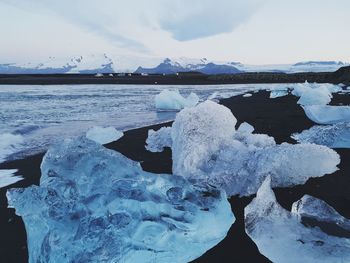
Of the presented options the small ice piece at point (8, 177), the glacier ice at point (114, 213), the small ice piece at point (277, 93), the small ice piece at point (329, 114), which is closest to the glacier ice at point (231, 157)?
the glacier ice at point (114, 213)

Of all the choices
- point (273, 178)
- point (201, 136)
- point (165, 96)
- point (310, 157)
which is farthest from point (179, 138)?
point (165, 96)

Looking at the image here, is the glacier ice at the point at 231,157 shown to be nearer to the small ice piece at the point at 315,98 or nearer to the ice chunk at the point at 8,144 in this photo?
the ice chunk at the point at 8,144

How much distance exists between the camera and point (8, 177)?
425cm

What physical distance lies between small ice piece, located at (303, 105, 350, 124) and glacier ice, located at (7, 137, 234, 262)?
498cm

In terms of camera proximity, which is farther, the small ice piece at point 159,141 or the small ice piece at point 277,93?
the small ice piece at point 277,93

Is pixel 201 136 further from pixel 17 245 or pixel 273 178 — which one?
pixel 17 245

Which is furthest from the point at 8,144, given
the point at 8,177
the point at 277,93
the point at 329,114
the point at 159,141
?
the point at 277,93

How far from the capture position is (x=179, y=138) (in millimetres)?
3926

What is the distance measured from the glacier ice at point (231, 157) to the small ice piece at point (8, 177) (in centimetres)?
196

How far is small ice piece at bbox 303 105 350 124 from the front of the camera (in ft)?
21.8

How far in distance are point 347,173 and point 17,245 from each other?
3.36 m

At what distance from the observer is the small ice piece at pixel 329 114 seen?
6660 mm

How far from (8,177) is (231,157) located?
2.77 metres

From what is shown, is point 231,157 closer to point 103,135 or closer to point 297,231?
point 297,231
